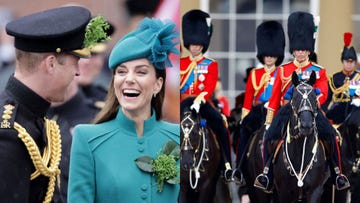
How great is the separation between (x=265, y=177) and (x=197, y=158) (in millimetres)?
657

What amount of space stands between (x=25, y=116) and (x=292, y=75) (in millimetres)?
5520

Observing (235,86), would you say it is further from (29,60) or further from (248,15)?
(29,60)

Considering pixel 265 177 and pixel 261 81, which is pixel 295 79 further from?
pixel 261 81

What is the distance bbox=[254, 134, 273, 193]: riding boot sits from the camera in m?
10.1

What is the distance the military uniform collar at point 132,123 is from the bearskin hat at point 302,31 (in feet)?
18.9

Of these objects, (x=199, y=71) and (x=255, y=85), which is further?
(x=255, y=85)

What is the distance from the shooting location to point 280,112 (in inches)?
381

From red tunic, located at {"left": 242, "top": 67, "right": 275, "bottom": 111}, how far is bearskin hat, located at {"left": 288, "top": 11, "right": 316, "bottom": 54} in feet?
2.83

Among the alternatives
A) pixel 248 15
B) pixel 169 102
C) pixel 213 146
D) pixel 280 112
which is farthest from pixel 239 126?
pixel 169 102

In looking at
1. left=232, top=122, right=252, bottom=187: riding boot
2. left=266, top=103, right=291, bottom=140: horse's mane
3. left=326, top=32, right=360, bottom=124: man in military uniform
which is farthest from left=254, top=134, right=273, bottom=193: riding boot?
left=326, top=32, right=360, bottom=124: man in military uniform

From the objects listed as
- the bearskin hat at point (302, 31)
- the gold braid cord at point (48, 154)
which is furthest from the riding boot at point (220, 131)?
the gold braid cord at point (48, 154)

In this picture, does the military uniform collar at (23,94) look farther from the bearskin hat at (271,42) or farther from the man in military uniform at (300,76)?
the bearskin hat at (271,42)

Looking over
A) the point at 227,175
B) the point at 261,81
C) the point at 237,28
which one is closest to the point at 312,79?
the point at 227,175

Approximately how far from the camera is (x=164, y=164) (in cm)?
439
